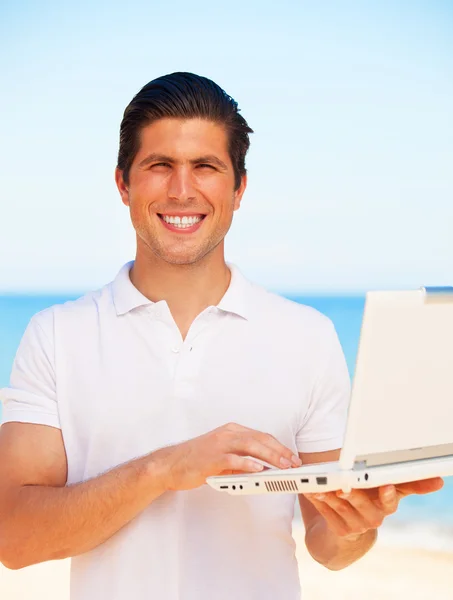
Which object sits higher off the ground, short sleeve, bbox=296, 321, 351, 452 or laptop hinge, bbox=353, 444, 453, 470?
short sleeve, bbox=296, 321, 351, 452

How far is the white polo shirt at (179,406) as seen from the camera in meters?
1.98

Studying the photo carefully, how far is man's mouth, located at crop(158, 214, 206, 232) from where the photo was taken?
2131 millimetres

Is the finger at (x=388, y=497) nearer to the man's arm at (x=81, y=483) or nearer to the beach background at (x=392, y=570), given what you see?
the man's arm at (x=81, y=483)

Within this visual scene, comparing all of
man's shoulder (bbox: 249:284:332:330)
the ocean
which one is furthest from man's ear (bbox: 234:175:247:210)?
the ocean

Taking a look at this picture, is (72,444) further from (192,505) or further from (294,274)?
(294,274)

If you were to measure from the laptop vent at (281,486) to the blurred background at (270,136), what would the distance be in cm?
1711

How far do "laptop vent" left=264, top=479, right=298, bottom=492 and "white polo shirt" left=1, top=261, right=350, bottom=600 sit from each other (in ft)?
1.40

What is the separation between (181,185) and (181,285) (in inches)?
9.1

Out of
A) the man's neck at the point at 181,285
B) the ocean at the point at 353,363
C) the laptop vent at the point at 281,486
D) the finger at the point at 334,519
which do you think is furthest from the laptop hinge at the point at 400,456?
the ocean at the point at 353,363

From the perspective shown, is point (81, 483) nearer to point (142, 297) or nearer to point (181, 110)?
point (142, 297)

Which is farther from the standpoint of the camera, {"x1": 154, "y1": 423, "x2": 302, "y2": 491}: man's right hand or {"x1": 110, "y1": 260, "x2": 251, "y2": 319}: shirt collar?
{"x1": 110, "y1": 260, "x2": 251, "y2": 319}: shirt collar

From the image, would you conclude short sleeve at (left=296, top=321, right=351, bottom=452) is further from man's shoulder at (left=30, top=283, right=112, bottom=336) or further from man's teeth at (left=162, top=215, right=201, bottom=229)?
man's shoulder at (left=30, top=283, right=112, bottom=336)

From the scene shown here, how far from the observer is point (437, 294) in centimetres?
153

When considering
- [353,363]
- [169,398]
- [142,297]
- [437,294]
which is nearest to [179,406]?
[169,398]
